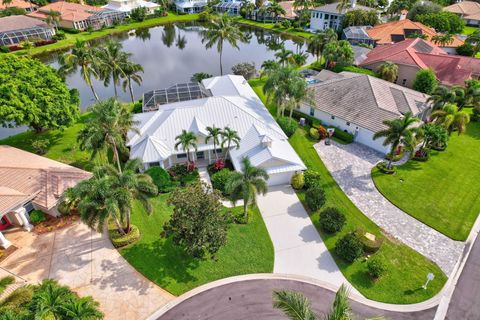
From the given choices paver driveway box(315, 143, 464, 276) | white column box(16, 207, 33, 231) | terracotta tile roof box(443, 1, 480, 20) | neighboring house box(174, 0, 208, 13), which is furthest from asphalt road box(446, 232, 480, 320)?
neighboring house box(174, 0, 208, 13)

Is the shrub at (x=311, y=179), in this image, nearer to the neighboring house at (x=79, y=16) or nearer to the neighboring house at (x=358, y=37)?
the neighboring house at (x=358, y=37)

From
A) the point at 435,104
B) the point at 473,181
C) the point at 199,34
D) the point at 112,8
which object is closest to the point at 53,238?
the point at 473,181

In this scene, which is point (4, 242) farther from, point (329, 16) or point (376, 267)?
point (329, 16)

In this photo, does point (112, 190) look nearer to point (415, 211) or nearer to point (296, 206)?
point (296, 206)

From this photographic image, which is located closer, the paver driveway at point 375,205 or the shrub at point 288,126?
the paver driveway at point 375,205

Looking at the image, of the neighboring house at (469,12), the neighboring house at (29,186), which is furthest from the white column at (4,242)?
the neighboring house at (469,12)

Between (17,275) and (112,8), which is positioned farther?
(112,8)
